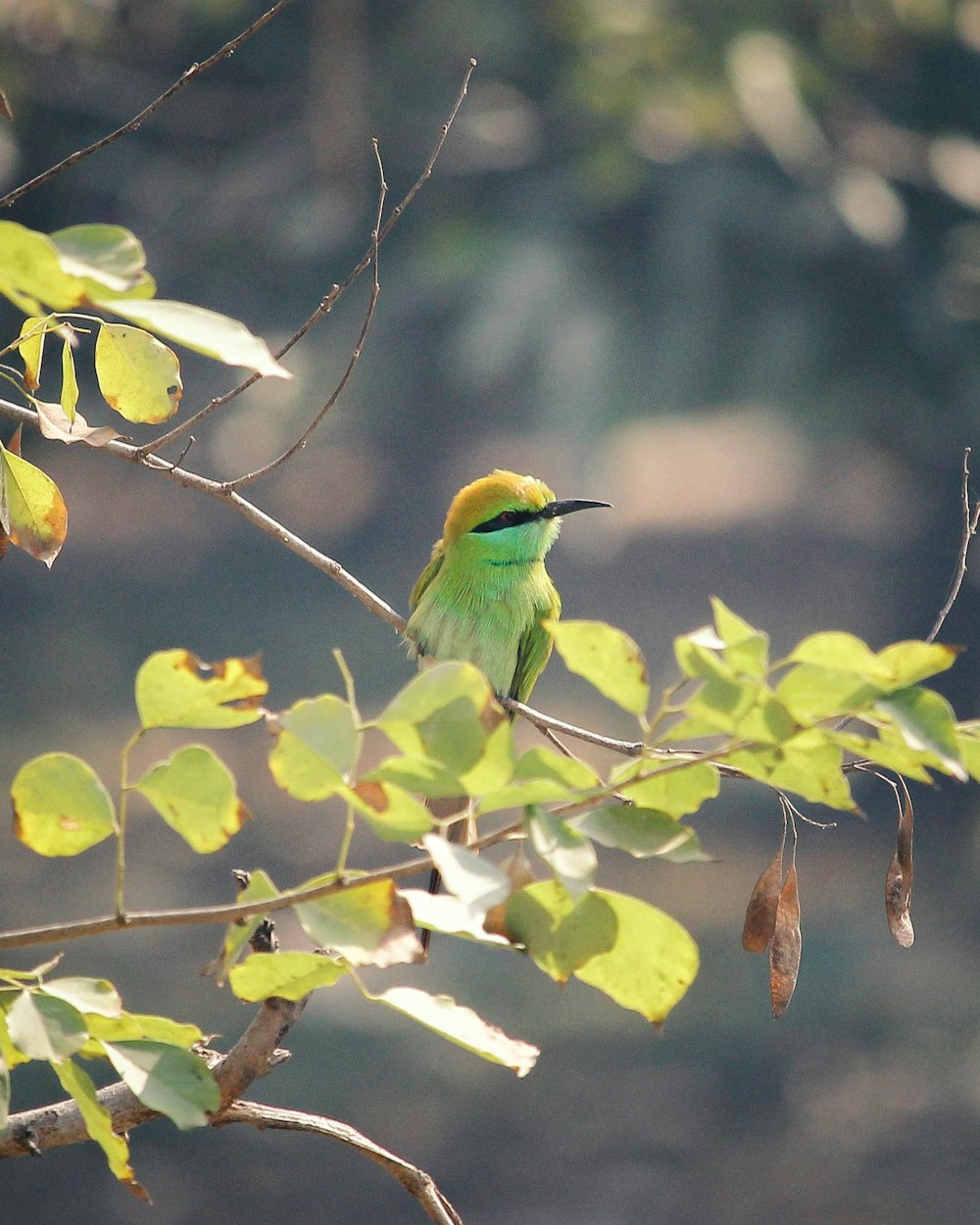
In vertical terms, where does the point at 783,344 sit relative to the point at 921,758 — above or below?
below

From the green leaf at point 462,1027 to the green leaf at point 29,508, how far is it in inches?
19.1

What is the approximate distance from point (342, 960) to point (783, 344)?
7.47 metres

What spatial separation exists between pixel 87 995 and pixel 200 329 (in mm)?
394

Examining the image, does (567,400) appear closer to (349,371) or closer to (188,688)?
(349,371)

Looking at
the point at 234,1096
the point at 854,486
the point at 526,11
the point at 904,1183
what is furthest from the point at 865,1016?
the point at 526,11

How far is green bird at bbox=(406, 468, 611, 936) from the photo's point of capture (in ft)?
7.61

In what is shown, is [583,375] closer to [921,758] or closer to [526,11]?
[526,11]

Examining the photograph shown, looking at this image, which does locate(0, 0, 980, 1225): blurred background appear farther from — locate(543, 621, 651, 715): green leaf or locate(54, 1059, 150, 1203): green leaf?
locate(543, 621, 651, 715): green leaf

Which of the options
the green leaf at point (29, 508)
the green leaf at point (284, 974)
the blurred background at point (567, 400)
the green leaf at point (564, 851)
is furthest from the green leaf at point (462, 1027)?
the blurred background at point (567, 400)

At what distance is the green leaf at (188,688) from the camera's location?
2.39 feet

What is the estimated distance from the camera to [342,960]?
78cm

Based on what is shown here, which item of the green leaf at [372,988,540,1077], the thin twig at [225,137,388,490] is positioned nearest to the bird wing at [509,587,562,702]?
the thin twig at [225,137,388,490]

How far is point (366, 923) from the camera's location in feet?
2.39

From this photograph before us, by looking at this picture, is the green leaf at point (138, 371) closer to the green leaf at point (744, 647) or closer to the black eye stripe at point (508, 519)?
the green leaf at point (744, 647)
